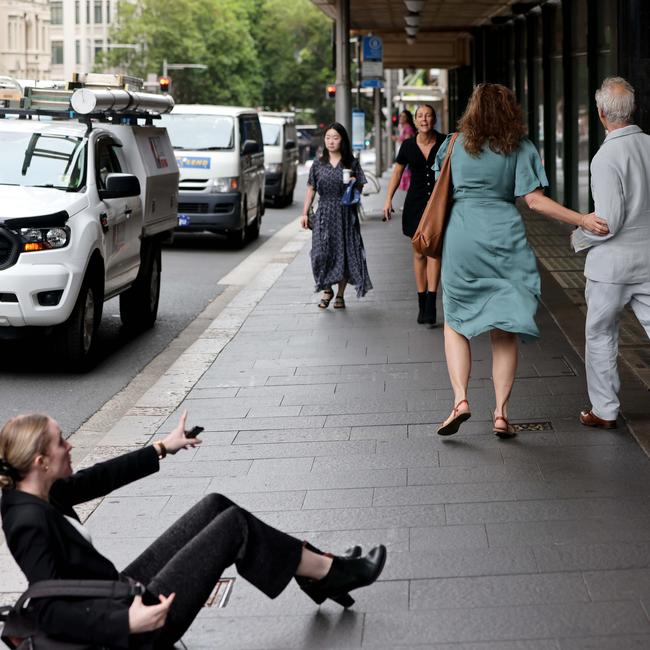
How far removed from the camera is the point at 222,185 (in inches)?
814

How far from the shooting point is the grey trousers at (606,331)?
A: 23.3 feet

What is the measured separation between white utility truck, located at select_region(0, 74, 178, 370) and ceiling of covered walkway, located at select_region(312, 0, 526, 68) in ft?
42.1

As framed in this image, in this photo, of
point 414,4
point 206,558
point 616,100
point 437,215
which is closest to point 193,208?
point 414,4

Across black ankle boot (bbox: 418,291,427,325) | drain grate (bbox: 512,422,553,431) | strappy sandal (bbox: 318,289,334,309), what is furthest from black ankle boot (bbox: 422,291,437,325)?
drain grate (bbox: 512,422,553,431)

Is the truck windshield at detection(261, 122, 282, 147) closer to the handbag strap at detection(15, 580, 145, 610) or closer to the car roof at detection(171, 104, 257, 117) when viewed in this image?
the car roof at detection(171, 104, 257, 117)

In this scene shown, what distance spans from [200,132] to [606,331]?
Answer: 603 inches

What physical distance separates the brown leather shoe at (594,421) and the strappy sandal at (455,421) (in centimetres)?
67

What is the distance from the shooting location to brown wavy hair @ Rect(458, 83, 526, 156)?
23.2 ft

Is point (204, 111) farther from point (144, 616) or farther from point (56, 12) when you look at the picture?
point (56, 12)

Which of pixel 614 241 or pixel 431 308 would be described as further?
pixel 431 308

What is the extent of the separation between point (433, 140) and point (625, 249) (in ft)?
15.6

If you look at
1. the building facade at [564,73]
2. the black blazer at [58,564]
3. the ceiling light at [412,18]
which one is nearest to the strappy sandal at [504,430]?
the black blazer at [58,564]

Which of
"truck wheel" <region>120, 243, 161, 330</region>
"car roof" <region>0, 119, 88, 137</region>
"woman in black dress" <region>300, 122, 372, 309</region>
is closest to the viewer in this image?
"car roof" <region>0, 119, 88, 137</region>

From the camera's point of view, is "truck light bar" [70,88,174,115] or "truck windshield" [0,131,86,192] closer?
"truck windshield" [0,131,86,192]
